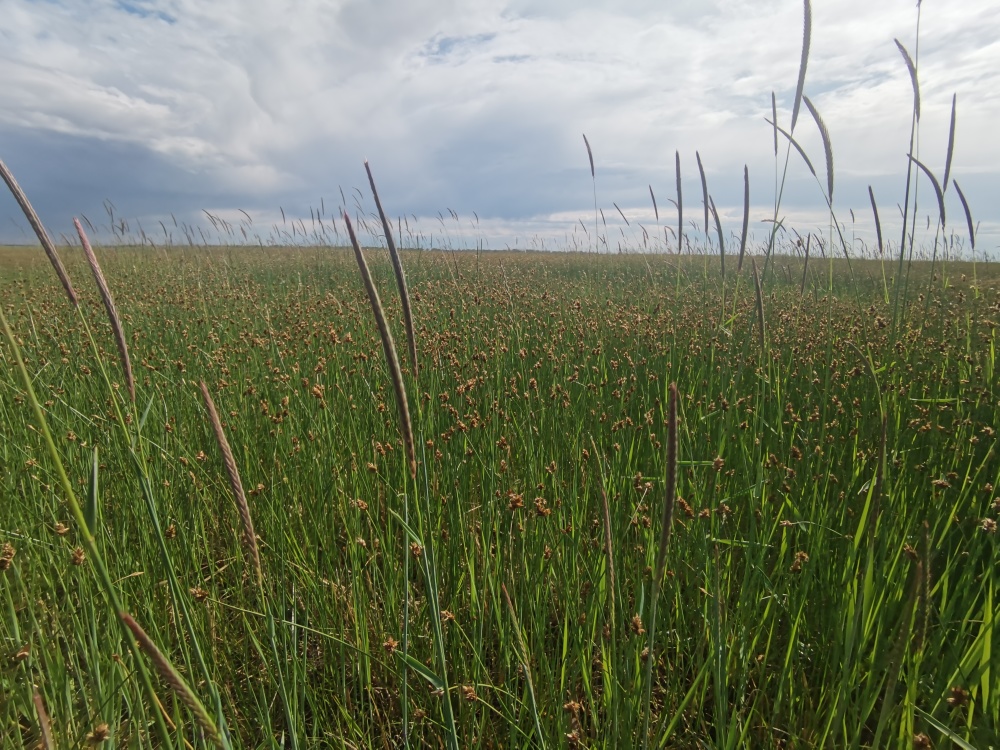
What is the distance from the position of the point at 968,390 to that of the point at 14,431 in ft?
13.7

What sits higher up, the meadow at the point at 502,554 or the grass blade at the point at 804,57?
the grass blade at the point at 804,57

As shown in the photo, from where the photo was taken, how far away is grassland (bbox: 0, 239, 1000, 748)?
1.12 meters

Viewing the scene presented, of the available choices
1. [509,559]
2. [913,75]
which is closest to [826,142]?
[913,75]

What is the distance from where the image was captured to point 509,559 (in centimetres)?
131

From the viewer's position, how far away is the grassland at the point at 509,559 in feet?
3.66

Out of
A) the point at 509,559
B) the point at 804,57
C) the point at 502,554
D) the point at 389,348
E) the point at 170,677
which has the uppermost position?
the point at 804,57

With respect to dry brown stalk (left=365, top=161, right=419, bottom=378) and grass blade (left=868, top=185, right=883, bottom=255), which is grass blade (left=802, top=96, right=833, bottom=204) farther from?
dry brown stalk (left=365, top=161, right=419, bottom=378)

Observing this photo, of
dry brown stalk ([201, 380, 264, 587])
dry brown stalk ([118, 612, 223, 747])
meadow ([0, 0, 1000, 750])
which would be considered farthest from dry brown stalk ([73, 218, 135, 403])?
dry brown stalk ([118, 612, 223, 747])

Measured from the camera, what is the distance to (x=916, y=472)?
204 centimetres

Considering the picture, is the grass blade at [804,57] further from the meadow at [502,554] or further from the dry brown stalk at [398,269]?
the dry brown stalk at [398,269]

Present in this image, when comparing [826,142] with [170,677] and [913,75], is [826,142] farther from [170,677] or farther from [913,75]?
[170,677]

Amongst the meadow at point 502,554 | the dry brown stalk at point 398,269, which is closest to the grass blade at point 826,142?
the meadow at point 502,554

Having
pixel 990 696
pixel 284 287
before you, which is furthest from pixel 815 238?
pixel 284 287

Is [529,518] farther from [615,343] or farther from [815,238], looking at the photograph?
[815,238]
